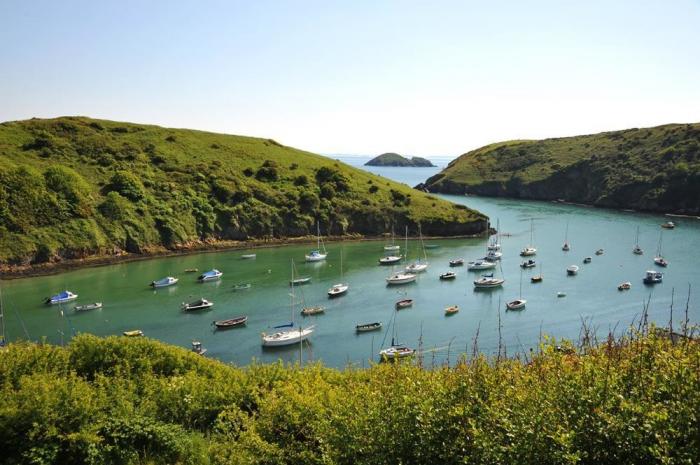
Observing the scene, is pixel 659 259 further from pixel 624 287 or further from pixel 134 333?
pixel 134 333

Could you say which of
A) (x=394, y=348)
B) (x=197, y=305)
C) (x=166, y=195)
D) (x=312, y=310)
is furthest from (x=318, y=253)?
(x=394, y=348)

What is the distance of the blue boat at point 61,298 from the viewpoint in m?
55.9

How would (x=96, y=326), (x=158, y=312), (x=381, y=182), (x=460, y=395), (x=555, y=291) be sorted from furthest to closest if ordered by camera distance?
(x=381, y=182) < (x=555, y=291) < (x=158, y=312) < (x=96, y=326) < (x=460, y=395)

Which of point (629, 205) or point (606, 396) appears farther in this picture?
point (629, 205)

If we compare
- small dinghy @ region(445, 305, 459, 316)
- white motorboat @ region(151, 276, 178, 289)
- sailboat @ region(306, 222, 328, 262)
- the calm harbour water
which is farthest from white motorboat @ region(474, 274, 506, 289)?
white motorboat @ region(151, 276, 178, 289)

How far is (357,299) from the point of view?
60219 millimetres

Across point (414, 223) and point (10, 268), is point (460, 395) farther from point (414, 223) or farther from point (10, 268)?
point (414, 223)

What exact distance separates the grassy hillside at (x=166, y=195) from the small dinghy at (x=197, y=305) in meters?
27.2

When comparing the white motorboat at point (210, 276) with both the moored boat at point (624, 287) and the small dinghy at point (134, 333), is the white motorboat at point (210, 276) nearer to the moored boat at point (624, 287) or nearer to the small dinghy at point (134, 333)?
the small dinghy at point (134, 333)

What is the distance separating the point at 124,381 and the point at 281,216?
7756 cm

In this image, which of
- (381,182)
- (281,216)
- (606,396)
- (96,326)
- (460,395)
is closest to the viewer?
(606,396)

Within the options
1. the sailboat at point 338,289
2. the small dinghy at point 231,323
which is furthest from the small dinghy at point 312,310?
the small dinghy at point 231,323

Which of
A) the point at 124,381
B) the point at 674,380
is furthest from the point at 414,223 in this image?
the point at 674,380

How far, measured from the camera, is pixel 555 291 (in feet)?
208
